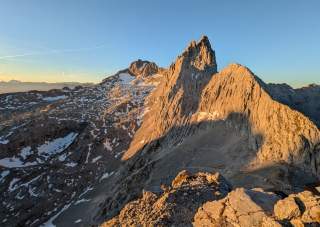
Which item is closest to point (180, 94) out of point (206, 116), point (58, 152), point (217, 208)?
point (206, 116)

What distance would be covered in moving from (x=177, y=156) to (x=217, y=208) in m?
64.8

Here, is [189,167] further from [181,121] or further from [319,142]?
[181,121]

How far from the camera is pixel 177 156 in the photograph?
92125 millimetres

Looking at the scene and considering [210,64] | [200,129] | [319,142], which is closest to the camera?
[319,142]

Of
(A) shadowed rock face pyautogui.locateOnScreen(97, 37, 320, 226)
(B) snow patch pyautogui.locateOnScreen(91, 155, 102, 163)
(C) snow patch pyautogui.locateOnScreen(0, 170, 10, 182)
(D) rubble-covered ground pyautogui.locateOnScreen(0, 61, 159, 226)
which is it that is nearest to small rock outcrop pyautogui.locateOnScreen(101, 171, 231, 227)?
(A) shadowed rock face pyautogui.locateOnScreen(97, 37, 320, 226)

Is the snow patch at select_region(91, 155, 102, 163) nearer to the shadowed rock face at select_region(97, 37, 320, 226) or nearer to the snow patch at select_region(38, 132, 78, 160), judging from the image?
the shadowed rock face at select_region(97, 37, 320, 226)

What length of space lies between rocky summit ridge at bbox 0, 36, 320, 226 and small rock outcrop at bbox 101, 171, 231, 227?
105mm

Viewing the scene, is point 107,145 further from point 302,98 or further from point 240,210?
point 240,210

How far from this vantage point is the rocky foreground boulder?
2286 centimetres

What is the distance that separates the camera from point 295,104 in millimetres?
110188

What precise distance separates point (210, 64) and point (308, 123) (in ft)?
243

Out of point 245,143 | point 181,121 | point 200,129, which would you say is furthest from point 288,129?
point 181,121

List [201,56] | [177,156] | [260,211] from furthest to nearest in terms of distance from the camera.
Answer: [201,56] < [177,156] < [260,211]

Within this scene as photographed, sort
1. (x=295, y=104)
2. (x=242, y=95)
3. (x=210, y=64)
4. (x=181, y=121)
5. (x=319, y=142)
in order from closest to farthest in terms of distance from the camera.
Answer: (x=319, y=142)
(x=242, y=95)
(x=295, y=104)
(x=181, y=121)
(x=210, y=64)
